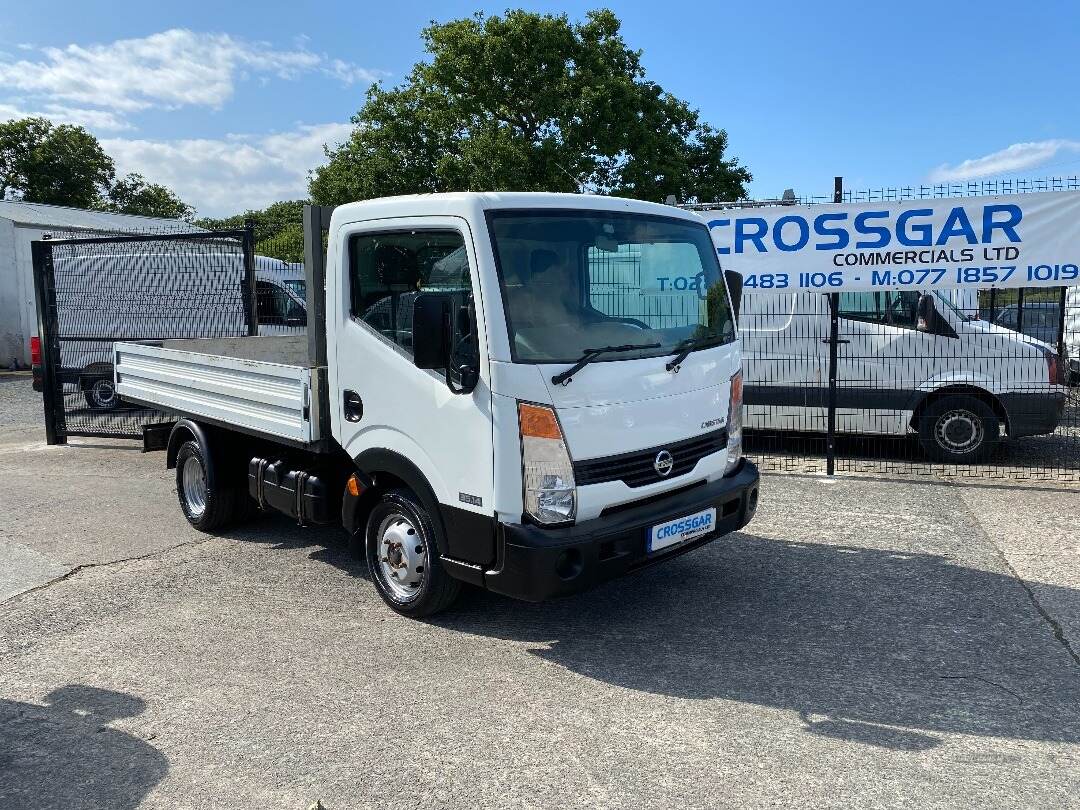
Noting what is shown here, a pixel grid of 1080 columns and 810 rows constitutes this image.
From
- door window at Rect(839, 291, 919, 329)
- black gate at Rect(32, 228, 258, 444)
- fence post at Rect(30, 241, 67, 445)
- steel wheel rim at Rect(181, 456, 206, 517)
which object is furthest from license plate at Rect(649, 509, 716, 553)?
fence post at Rect(30, 241, 67, 445)

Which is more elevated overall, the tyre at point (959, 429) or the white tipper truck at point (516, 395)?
the white tipper truck at point (516, 395)

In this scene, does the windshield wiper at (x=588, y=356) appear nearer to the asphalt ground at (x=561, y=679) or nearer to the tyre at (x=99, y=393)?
the asphalt ground at (x=561, y=679)

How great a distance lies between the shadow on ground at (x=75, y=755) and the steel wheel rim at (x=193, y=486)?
8.98 feet

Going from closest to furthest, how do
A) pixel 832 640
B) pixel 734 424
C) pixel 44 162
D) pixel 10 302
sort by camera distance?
pixel 832 640 < pixel 734 424 < pixel 10 302 < pixel 44 162

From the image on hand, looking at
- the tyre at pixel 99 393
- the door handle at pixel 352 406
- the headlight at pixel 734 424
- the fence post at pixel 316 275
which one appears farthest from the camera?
the tyre at pixel 99 393

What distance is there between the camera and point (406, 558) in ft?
15.0

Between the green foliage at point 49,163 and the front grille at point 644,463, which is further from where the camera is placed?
the green foliage at point 49,163

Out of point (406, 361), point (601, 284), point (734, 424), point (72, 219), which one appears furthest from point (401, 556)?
point (72, 219)

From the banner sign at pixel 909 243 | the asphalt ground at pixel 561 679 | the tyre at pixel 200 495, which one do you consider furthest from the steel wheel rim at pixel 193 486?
the banner sign at pixel 909 243

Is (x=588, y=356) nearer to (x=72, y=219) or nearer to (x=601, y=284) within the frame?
(x=601, y=284)

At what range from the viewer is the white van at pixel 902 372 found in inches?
315

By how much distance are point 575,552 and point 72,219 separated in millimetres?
24890

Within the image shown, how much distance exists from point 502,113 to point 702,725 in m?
23.3

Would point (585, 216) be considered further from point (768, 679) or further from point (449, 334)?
point (768, 679)
